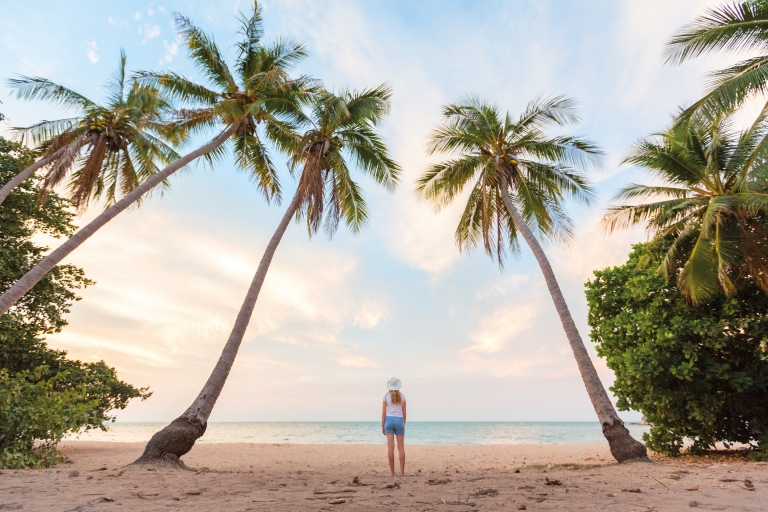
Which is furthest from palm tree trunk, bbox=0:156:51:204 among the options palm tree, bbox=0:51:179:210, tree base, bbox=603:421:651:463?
tree base, bbox=603:421:651:463

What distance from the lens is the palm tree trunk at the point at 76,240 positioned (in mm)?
8242

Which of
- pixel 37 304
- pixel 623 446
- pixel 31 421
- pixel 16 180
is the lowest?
pixel 623 446

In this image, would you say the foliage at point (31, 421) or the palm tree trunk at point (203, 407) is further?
the foliage at point (31, 421)

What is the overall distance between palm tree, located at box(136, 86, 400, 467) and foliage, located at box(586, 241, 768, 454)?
7693 millimetres

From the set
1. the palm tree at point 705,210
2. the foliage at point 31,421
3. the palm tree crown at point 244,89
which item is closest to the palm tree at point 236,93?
the palm tree crown at point 244,89

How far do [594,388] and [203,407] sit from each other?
27.2 ft

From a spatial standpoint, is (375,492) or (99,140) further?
(99,140)

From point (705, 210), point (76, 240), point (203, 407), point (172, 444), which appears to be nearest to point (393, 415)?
point (203, 407)

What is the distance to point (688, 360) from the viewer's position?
9711 millimetres

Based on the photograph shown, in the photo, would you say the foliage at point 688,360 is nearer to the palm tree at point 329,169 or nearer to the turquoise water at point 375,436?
the palm tree at point 329,169

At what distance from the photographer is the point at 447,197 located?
47.5 feet

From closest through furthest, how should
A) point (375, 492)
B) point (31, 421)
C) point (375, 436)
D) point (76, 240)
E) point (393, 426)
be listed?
point (375, 492), point (393, 426), point (31, 421), point (76, 240), point (375, 436)

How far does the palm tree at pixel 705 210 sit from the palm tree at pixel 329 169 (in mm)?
7313

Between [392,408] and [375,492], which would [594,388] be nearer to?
[392,408]
